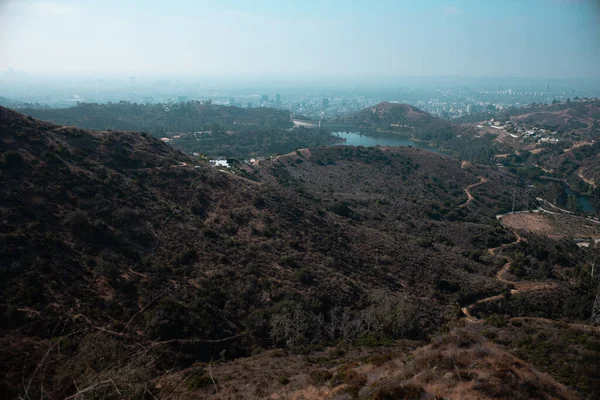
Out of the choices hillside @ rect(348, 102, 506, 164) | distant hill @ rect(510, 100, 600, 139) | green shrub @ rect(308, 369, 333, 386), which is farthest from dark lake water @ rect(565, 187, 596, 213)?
green shrub @ rect(308, 369, 333, 386)

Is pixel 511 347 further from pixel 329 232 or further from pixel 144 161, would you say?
pixel 144 161

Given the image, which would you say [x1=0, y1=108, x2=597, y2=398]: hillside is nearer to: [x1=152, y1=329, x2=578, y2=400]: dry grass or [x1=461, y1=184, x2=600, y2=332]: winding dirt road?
[x1=152, y1=329, x2=578, y2=400]: dry grass

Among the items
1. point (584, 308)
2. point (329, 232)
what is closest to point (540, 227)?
point (584, 308)

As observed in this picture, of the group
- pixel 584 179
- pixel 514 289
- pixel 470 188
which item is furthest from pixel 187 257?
pixel 584 179

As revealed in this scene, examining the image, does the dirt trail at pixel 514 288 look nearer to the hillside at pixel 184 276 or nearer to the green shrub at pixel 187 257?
the hillside at pixel 184 276

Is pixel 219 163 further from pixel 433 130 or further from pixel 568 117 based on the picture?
pixel 568 117
